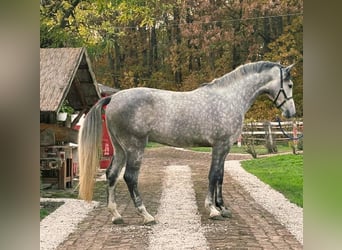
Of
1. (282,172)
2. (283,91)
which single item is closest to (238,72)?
(283,91)

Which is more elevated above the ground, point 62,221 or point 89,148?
point 89,148

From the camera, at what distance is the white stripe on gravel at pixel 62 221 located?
88.9 inches

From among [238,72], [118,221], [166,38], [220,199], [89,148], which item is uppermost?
[166,38]

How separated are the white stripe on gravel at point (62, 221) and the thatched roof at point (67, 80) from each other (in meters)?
0.49

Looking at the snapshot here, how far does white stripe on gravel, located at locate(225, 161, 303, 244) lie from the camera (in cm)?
227

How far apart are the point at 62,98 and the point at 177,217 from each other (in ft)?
2.74

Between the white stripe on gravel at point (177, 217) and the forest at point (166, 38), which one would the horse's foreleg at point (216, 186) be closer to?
the white stripe on gravel at point (177, 217)

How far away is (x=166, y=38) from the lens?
2.37 m

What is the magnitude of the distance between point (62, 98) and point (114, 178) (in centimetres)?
48

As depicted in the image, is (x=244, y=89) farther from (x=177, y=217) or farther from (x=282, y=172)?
(x=177, y=217)

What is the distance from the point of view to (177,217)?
2.35m

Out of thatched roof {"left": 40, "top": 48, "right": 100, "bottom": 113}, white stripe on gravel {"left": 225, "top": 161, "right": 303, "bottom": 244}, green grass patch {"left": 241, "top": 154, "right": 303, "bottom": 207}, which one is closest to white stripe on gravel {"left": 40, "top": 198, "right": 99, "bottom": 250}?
thatched roof {"left": 40, "top": 48, "right": 100, "bottom": 113}
